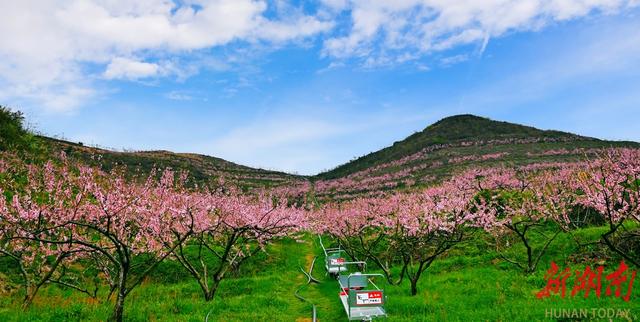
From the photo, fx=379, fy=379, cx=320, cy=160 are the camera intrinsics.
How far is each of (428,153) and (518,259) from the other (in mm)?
80679

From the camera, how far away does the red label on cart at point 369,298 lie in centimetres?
1150

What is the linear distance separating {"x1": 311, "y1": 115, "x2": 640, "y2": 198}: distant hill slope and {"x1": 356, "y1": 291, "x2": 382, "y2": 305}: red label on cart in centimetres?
5165

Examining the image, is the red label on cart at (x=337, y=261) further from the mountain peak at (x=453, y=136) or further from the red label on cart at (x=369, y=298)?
the mountain peak at (x=453, y=136)

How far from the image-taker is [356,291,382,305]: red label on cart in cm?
1150

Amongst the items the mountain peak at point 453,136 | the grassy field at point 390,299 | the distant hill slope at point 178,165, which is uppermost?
the mountain peak at point 453,136

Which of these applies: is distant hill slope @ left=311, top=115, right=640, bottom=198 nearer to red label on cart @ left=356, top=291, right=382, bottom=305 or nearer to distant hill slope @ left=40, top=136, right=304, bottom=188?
distant hill slope @ left=40, top=136, right=304, bottom=188

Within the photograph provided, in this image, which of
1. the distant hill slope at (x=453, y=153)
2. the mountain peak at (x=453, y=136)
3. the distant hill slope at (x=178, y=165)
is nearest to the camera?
the distant hill slope at (x=453, y=153)

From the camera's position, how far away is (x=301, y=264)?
26656mm

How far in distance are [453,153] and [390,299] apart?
77.2 meters

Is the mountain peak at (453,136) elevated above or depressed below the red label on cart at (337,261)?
above

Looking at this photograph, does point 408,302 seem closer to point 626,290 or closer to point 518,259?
point 626,290

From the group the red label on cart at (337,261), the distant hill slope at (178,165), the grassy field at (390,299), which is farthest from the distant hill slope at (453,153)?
the grassy field at (390,299)

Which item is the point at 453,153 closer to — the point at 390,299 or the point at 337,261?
the point at 337,261

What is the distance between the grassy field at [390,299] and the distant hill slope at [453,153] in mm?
43868
